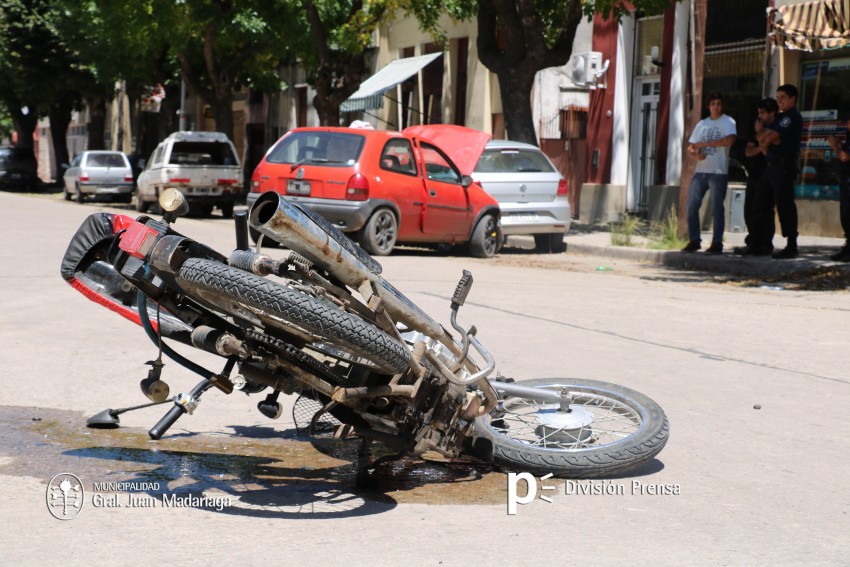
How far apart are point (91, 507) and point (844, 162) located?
40.0 feet

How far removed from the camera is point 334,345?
4.27m

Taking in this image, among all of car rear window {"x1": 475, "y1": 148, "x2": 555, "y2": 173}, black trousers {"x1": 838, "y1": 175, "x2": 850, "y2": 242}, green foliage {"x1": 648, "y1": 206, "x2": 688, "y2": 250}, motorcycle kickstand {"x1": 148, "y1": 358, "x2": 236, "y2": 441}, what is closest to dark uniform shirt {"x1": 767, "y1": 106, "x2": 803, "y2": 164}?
black trousers {"x1": 838, "y1": 175, "x2": 850, "y2": 242}

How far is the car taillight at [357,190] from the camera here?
52.0 ft

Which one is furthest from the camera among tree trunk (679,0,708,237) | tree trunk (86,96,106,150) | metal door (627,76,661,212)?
tree trunk (86,96,106,150)

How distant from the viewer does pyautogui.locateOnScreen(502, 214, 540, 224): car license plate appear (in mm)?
18219

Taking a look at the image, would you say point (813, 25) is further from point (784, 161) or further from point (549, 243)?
point (549, 243)

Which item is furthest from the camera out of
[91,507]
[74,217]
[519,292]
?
[74,217]

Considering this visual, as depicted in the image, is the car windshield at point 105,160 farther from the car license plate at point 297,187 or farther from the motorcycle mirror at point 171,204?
the motorcycle mirror at point 171,204

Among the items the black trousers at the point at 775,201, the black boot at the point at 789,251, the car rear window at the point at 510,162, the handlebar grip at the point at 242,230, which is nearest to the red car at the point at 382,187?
the car rear window at the point at 510,162

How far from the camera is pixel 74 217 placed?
23.5m

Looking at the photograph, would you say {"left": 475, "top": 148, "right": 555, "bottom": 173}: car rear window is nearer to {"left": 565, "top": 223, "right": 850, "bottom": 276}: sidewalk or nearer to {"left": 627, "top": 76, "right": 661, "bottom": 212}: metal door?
{"left": 565, "top": 223, "right": 850, "bottom": 276}: sidewalk

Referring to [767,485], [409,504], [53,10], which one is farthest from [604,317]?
[53,10]

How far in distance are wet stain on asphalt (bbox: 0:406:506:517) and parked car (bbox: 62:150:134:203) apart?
30317 mm

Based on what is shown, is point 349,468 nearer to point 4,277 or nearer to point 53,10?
point 4,277
